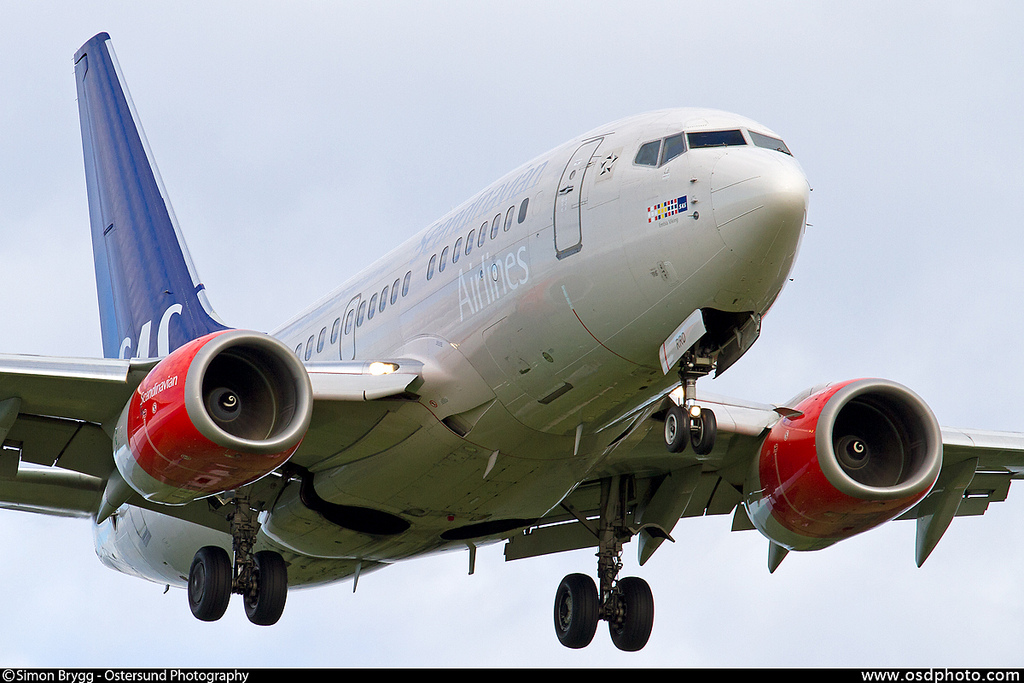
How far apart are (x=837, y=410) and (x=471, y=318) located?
18.9ft

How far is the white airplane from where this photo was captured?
47.7ft

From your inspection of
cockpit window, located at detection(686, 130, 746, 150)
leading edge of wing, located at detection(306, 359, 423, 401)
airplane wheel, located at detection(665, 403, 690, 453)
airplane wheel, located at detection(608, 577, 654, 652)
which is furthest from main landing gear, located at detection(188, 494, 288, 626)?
cockpit window, located at detection(686, 130, 746, 150)

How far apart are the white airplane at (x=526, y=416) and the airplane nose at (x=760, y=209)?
0.10 feet

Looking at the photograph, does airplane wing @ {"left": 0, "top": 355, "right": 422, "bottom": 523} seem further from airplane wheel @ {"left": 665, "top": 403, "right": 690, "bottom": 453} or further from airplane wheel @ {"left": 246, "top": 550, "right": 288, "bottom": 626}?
airplane wheel @ {"left": 665, "top": 403, "right": 690, "bottom": 453}

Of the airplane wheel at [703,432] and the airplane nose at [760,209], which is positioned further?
the airplane wheel at [703,432]

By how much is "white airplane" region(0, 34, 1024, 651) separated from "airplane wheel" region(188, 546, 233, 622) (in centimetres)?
4

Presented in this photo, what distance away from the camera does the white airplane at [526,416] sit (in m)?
14.5

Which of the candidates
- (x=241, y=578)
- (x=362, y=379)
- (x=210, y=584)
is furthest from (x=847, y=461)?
(x=210, y=584)

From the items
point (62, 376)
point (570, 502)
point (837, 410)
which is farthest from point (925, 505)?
point (62, 376)

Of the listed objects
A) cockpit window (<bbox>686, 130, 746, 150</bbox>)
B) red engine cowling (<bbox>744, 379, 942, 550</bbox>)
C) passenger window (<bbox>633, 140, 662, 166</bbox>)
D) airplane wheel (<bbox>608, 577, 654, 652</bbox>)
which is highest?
cockpit window (<bbox>686, 130, 746, 150</bbox>)

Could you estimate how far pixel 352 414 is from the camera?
16.7 meters

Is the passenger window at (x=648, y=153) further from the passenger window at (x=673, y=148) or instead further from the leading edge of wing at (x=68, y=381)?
the leading edge of wing at (x=68, y=381)

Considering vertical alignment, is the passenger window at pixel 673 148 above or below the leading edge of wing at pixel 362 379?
above

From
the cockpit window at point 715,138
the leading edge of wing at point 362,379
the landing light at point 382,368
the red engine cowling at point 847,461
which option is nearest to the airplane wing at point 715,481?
the red engine cowling at point 847,461
